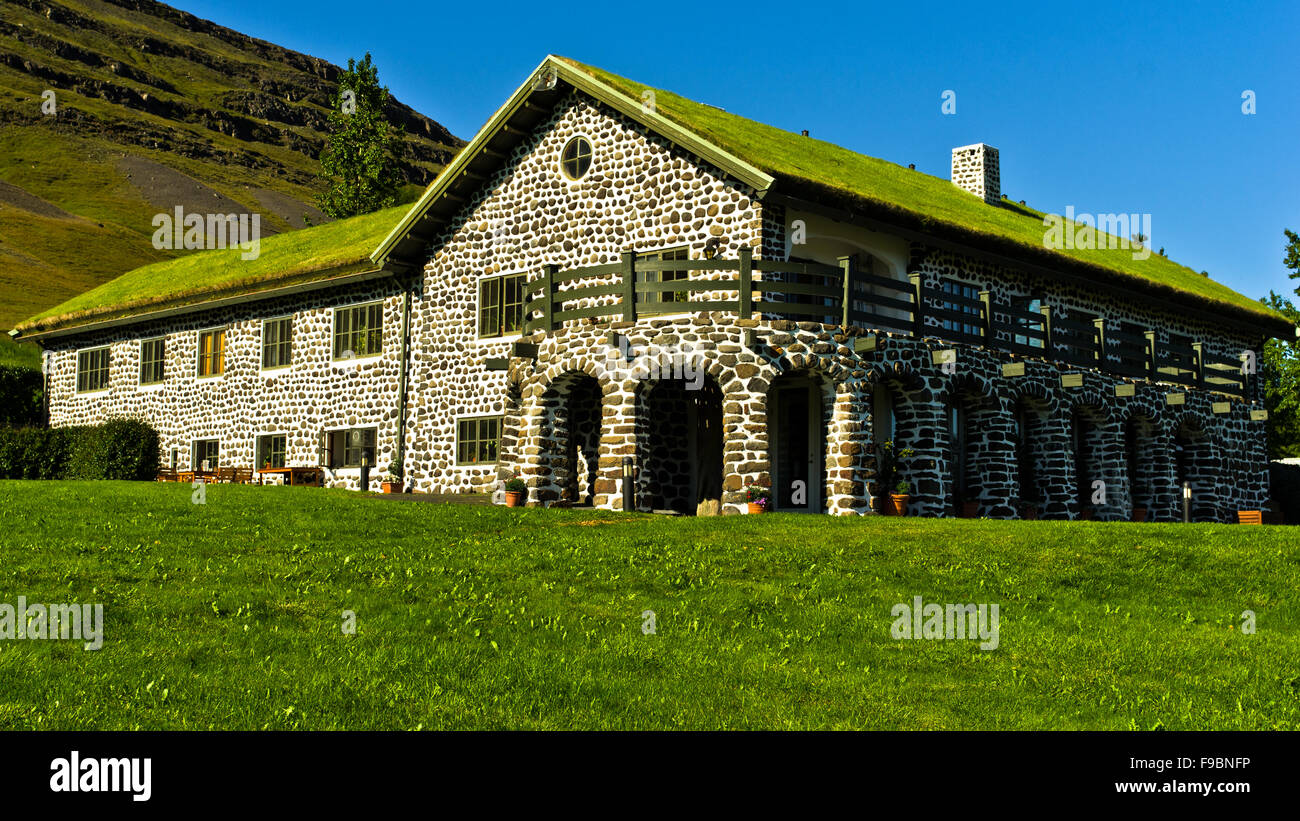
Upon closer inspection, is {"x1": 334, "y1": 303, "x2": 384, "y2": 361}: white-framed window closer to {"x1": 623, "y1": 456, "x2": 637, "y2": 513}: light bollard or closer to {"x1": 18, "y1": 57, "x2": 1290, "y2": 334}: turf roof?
{"x1": 18, "y1": 57, "x2": 1290, "y2": 334}: turf roof

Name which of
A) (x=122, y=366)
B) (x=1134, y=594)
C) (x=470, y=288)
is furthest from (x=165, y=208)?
(x=1134, y=594)

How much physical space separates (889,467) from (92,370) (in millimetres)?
25456

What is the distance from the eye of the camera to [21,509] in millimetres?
15945

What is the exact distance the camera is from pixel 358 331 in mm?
27703

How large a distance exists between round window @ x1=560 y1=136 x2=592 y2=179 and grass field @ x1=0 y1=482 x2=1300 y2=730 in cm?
956

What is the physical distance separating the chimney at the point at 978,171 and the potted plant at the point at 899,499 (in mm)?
17419

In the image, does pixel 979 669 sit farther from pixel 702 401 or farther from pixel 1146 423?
pixel 1146 423

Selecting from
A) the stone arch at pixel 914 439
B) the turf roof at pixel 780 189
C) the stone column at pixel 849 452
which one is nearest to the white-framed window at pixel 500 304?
the turf roof at pixel 780 189

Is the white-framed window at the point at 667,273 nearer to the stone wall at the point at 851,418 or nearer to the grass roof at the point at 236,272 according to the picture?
the stone wall at the point at 851,418

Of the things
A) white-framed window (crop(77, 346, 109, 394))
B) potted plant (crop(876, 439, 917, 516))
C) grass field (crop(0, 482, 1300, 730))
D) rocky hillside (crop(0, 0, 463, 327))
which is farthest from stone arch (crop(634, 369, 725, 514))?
rocky hillside (crop(0, 0, 463, 327))

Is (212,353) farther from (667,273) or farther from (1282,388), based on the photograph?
(1282,388)

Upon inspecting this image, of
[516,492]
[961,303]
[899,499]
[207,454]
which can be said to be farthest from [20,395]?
[961,303]
